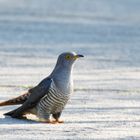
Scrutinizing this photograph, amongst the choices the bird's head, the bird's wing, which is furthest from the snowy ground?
the bird's head

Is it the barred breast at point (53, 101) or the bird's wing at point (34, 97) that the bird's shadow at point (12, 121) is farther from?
the barred breast at point (53, 101)

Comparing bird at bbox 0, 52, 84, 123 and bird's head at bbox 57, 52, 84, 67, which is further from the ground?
bird's head at bbox 57, 52, 84, 67

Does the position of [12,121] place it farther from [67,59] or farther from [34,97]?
[67,59]

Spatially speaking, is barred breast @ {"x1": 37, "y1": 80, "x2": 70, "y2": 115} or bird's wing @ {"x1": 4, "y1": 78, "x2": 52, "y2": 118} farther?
bird's wing @ {"x1": 4, "y1": 78, "x2": 52, "y2": 118}

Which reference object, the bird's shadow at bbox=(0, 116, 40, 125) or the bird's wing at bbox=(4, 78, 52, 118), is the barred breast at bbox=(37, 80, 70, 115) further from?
the bird's shadow at bbox=(0, 116, 40, 125)

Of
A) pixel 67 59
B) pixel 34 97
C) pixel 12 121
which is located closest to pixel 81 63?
pixel 67 59

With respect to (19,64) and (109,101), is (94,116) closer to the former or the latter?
(109,101)

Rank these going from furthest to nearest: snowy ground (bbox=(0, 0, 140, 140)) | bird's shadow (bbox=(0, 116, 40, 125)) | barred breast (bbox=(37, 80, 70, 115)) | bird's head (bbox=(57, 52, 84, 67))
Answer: bird's head (bbox=(57, 52, 84, 67)) < bird's shadow (bbox=(0, 116, 40, 125)) < barred breast (bbox=(37, 80, 70, 115)) < snowy ground (bbox=(0, 0, 140, 140))

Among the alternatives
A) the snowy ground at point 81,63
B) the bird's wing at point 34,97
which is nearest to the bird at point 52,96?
the bird's wing at point 34,97

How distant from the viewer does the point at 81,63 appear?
18.1m

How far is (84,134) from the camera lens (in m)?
9.80

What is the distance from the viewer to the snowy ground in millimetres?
10312

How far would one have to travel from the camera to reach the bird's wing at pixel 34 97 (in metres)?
10.7

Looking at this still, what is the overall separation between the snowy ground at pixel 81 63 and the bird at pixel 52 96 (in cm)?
14
